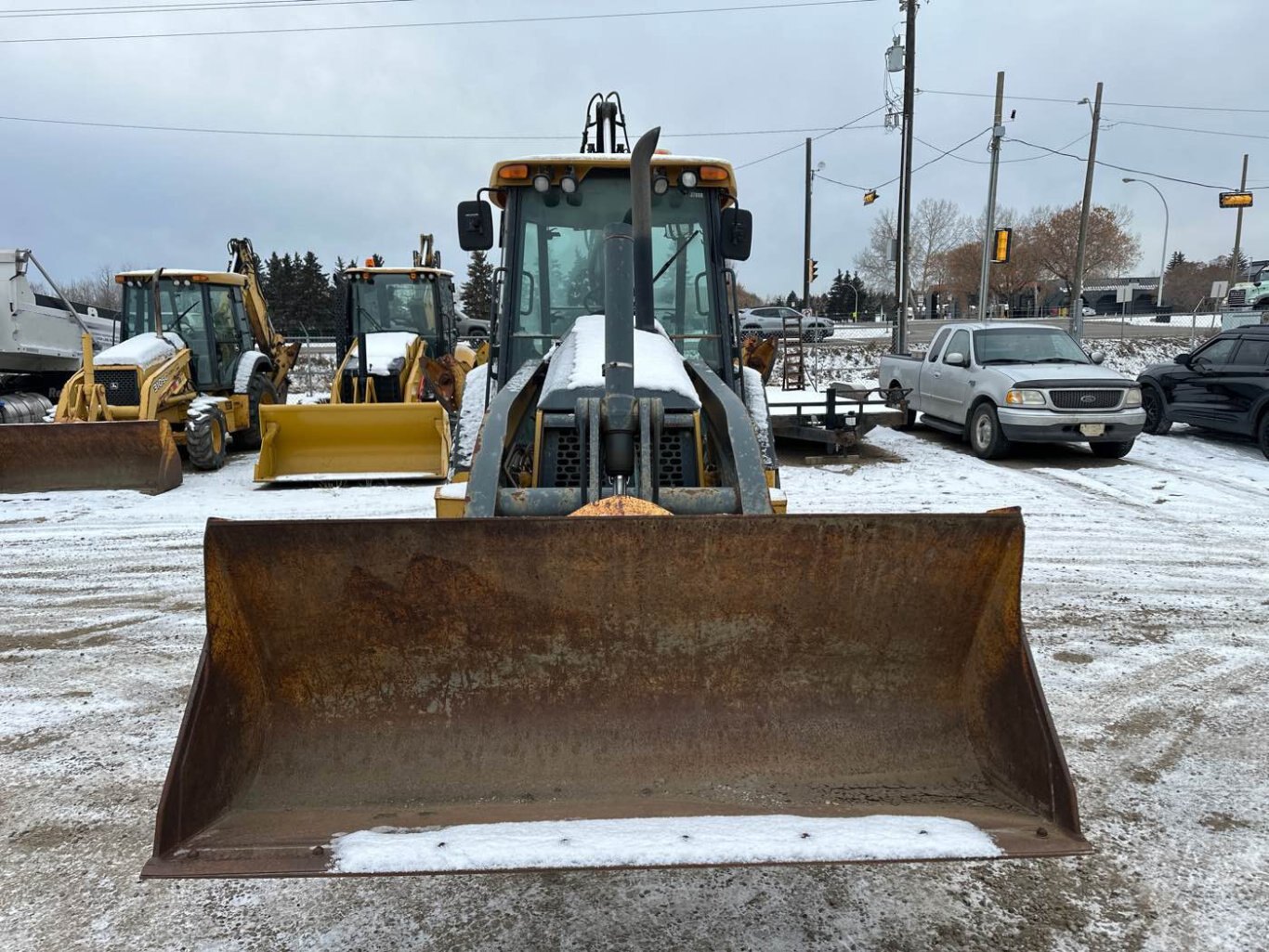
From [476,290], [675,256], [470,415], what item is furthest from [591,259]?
[476,290]

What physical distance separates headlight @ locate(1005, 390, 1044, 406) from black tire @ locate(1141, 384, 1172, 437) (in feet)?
11.5

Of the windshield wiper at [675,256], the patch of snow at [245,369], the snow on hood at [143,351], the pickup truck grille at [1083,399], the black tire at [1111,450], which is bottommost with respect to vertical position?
the black tire at [1111,450]

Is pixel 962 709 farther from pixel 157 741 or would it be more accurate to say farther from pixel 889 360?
pixel 889 360

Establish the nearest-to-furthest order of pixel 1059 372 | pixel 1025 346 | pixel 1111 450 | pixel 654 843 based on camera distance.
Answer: pixel 654 843 → pixel 1059 372 → pixel 1111 450 → pixel 1025 346

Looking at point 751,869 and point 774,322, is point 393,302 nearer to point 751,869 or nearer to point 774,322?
point 751,869

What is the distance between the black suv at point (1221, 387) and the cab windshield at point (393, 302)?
1033 centimetres

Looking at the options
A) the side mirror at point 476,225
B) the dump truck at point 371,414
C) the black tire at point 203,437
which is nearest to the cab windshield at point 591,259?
the side mirror at point 476,225

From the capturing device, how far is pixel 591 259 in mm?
4785

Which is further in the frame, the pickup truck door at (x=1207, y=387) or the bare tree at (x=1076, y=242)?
A: the bare tree at (x=1076, y=242)

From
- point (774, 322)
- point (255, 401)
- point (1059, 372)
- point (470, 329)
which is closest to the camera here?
point (1059, 372)

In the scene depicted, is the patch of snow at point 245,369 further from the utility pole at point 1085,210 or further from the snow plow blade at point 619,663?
the utility pole at point 1085,210

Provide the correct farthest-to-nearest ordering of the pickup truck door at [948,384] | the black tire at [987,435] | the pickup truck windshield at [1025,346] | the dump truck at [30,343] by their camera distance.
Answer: the dump truck at [30,343], the pickup truck door at [948,384], the pickup truck windshield at [1025,346], the black tire at [987,435]

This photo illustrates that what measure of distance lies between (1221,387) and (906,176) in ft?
29.3

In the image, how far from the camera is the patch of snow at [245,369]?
39.4ft
